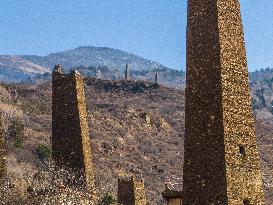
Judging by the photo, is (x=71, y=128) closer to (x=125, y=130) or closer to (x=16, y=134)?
(x=16, y=134)

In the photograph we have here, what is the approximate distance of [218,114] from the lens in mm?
15430

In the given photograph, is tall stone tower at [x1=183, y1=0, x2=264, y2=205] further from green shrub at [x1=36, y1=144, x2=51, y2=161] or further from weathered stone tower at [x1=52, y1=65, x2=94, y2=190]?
green shrub at [x1=36, y1=144, x2=51, y2=161]

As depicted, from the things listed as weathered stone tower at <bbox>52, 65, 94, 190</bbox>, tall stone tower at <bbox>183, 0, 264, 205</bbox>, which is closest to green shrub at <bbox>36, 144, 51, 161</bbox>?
weathered stone tower at <bbox>52, 65, 94, 190</bbox>

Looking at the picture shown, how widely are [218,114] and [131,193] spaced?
1397 cm

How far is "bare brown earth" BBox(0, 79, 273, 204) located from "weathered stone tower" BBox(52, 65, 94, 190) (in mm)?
Answer: 16950

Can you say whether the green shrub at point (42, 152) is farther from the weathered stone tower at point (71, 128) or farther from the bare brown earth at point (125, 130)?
the weathered stone tower at point (71, 128)

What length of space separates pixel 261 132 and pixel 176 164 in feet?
93.1

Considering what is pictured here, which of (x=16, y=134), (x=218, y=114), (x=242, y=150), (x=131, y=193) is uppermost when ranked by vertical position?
(x=218, y=114)

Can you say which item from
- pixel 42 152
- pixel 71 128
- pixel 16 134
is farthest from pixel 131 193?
pixel 16 134

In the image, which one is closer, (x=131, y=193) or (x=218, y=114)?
(x=218, y=114)

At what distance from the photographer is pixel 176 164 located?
64.8m

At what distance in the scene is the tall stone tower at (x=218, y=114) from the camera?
49.4 ft

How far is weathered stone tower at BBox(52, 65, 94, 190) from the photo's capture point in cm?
2422

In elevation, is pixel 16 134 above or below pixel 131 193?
above
